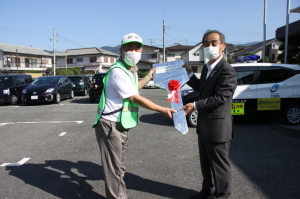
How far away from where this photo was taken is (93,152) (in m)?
4.32

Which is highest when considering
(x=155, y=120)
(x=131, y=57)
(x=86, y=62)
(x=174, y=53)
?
(x=174, y=53)

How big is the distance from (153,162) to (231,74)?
2.16 m

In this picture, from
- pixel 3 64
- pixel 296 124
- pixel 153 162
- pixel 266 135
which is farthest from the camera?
pixel 3 64

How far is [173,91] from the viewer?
2.52 m

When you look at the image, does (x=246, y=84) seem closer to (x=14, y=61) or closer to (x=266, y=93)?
(x=266, y=93)

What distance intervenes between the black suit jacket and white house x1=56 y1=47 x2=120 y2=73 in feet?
151

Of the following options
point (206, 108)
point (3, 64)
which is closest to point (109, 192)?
point (206, 108)

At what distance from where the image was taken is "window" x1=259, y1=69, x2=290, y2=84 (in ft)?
20.3

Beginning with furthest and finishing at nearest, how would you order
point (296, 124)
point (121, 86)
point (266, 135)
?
point (296, 124), point (266, 135), point (121, 86)

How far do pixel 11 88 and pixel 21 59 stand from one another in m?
34.4

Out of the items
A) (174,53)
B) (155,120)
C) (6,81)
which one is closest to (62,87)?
(6,81)

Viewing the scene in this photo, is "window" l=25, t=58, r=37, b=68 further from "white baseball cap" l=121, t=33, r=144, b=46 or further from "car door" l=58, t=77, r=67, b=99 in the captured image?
"white baseball cap" l=121, t=33, r=144, b=46

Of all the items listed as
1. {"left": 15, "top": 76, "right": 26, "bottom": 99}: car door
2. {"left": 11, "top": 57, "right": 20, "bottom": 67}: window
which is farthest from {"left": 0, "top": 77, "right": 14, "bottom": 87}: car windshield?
{"left": 11, "top": 57, "right": 20, "bottom": 67}: window

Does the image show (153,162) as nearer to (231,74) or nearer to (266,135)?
(231,74)
